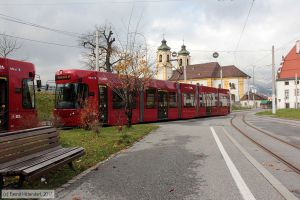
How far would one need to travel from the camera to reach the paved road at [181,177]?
247 inches

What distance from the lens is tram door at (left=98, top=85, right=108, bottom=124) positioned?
68.5ft

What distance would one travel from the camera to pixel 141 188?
6703mm

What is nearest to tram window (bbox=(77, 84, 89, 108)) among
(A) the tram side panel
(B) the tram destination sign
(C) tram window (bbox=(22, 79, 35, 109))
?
(B) the tram destination sign

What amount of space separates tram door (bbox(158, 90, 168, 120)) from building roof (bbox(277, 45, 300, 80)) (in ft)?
237

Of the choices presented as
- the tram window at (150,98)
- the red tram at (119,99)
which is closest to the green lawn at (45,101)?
the red tram at (119,99)

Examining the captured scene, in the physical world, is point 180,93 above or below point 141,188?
above

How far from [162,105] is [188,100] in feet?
16.9

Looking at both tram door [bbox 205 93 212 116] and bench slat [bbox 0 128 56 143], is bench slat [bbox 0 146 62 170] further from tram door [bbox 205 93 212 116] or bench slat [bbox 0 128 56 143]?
tram door [bbox 205 93 212 116]

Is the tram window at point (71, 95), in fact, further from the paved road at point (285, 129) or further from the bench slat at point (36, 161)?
the bench slat at point (36, 161)

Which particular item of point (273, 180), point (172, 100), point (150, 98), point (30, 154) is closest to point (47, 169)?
point (30, 154)

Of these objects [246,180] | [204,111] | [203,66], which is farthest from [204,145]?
[203,66]

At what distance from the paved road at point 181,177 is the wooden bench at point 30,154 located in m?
0.54

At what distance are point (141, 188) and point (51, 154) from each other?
76.7 inches

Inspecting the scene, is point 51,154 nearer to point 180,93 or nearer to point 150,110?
point 150,110
